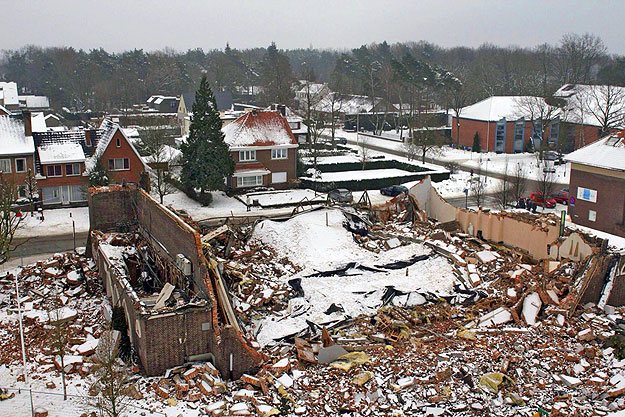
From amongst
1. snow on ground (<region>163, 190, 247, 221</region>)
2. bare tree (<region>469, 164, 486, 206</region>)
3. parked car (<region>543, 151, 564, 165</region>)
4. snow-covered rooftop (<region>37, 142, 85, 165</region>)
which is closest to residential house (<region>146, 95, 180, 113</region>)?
snow-covered rooftop (<region>37, 142, 85, 165</region>)

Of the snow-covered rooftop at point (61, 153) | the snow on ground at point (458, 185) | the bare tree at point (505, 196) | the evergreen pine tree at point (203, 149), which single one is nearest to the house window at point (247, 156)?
the evergreen pine tree at point (203, 149)

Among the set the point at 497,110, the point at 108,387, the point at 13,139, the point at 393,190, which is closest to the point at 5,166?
the point at 13,139

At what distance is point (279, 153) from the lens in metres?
47.2

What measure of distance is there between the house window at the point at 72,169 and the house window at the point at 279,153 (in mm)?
13562

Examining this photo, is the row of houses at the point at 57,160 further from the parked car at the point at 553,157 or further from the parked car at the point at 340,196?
the parked car at the point at 553,157

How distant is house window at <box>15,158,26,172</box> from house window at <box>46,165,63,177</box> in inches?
66.2

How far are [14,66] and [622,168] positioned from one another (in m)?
128

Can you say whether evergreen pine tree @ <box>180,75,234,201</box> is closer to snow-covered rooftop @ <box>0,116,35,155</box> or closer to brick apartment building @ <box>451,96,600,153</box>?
snow-covered rooftop @ <box>0,116,35,155</box>

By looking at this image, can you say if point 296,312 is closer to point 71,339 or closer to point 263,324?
point 263,324

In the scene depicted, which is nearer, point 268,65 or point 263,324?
point 263,324

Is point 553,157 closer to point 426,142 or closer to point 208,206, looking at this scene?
point 426,142

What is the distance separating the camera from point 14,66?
132 meters

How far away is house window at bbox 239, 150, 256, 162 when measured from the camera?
1807 inches

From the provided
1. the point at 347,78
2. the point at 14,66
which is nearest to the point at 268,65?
the point at 347,78
